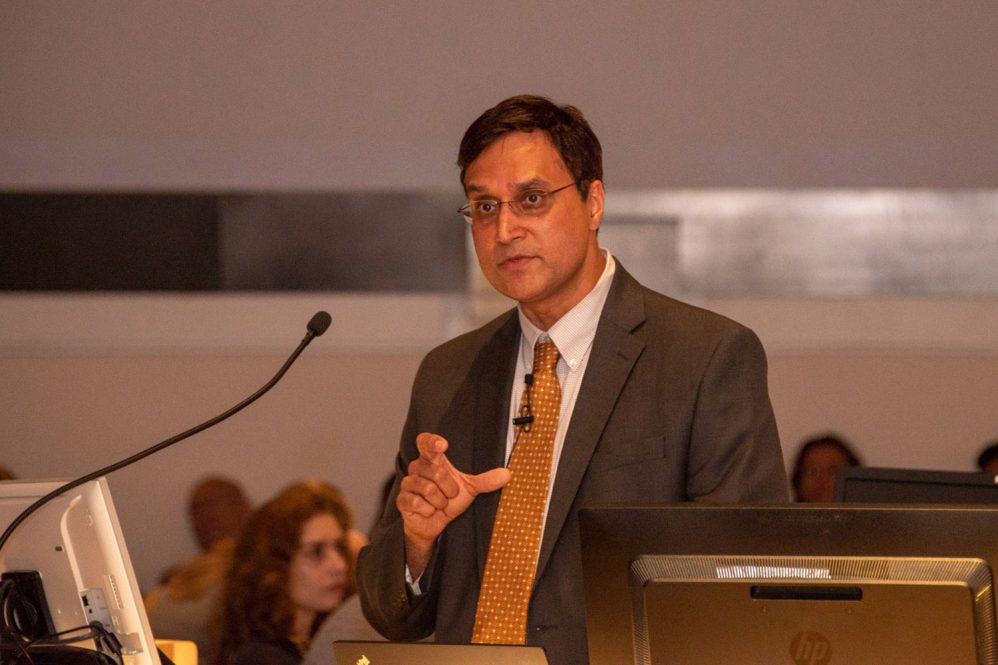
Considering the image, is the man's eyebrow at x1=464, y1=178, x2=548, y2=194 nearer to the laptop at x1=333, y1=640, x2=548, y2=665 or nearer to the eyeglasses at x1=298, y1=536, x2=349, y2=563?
the laptop at x1=333, y1=640, x2=548, y2=665

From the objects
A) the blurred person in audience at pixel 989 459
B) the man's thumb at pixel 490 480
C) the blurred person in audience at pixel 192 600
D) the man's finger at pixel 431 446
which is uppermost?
the man's finger at pixel 431 446

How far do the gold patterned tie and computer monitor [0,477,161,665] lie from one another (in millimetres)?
590

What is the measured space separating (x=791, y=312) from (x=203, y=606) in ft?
8.68

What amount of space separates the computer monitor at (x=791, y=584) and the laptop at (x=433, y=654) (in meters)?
0.09

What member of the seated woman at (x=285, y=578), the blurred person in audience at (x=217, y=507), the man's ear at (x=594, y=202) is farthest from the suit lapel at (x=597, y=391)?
the blurred person in audience at (x=217, y=507)

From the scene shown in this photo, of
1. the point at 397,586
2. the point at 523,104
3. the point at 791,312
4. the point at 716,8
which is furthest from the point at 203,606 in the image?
the point at 716,8

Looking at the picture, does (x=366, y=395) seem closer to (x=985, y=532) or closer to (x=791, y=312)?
(x=791, y=312)

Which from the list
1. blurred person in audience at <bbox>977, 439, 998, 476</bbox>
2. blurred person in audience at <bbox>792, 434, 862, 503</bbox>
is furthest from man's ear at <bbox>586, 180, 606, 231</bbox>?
blurred person in audience at <bbox>977, 439, 998, 476</bbox>

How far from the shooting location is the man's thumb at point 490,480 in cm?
188

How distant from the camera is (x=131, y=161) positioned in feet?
17.5

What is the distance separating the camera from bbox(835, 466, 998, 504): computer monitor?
2.52 metres

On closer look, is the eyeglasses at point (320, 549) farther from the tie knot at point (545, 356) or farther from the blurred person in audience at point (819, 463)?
the blurred person in audience at point (819, 463)

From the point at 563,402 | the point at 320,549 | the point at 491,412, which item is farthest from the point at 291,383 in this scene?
the point at 563,402

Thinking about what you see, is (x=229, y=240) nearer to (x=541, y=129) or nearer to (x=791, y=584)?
(x=541, y=129)
